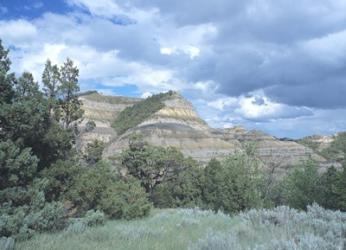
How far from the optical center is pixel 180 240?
8.77 meters

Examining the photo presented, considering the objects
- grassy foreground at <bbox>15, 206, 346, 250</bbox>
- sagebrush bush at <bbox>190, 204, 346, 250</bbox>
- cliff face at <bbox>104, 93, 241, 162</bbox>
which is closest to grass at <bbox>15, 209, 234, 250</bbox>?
grassy foreground at <bbox>15, 206, 346, 250</bbox>

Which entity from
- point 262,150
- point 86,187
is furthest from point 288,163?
point 86,187

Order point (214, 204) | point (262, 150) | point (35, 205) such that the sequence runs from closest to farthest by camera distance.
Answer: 1. point (35, 205)
2. point (214, 204)
3. point (262, 150)

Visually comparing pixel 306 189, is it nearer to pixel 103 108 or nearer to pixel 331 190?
pixel 331 190

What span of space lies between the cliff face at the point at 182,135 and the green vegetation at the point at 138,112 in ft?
7.76

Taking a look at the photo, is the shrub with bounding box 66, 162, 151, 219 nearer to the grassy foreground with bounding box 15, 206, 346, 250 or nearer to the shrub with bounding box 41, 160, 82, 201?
the shrub with bounding box 41, 160, 82, 201

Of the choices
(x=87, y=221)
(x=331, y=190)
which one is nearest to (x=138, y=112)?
(x=331, y=190)

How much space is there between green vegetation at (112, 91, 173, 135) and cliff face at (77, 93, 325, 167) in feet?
7.76

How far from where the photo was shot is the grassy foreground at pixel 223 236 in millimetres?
7160

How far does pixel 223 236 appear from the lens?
313 inches

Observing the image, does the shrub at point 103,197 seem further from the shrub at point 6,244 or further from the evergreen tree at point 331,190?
the evergreen tree at point 331,190

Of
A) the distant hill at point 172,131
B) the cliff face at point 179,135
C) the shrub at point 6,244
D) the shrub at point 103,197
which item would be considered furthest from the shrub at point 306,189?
the cliff face at point 179,135

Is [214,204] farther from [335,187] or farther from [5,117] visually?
[5,117]

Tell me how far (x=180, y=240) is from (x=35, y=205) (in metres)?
4.15
